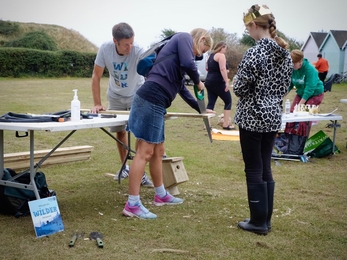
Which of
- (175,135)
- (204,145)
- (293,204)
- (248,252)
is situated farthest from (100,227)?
(175,135)

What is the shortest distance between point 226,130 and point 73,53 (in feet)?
82.5

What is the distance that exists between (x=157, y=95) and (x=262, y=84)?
910 millimetres

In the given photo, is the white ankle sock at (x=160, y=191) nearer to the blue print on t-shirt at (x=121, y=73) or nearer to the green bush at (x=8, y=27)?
the blue print on t-shirt at (x=121, y=73)

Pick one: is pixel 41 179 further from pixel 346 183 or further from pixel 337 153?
pixel 337 153

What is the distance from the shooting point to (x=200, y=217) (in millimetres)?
4207

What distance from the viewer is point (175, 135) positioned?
9.16m

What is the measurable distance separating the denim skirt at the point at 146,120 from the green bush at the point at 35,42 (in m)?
33.7

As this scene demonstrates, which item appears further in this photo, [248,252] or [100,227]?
[100,227]

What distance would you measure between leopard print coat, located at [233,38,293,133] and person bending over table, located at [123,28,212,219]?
53 centimetres

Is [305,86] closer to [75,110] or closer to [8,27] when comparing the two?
[75,110]

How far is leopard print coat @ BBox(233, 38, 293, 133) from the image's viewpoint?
140 inches

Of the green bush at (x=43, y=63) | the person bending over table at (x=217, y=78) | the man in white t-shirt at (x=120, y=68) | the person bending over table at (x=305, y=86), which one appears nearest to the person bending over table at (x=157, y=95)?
the man in white t-shirt at (x=120, y=68)

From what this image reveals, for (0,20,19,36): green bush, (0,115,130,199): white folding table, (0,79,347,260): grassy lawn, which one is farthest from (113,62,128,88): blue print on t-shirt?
(0,20,19,36): green bush

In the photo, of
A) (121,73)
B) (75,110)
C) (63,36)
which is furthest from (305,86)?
(63,36)
